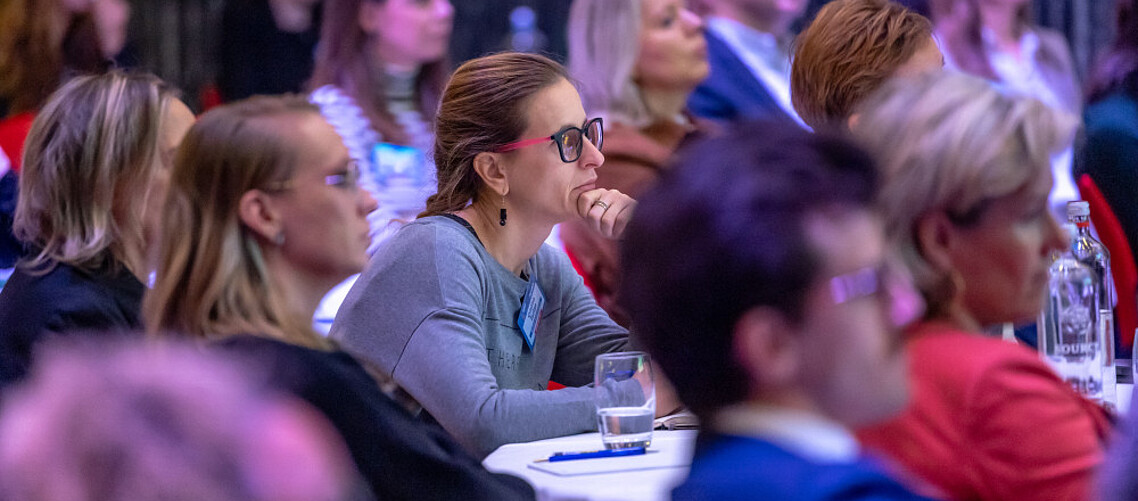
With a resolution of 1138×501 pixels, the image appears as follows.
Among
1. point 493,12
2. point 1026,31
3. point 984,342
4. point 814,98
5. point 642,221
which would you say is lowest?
point 1026,31

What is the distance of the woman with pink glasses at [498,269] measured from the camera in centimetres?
217

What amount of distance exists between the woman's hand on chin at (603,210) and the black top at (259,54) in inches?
80.8

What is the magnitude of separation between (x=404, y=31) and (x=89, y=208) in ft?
6.72

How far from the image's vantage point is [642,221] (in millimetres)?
1071

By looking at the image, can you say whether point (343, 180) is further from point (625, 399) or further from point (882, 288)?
point (882, 288)

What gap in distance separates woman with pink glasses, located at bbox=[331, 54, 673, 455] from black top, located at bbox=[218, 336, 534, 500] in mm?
381

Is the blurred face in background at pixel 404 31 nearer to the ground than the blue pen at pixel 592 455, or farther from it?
nearer to the ground

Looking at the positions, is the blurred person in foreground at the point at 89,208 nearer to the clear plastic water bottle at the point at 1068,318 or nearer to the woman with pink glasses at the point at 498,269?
the woman with pink glasses at the point at 498,269

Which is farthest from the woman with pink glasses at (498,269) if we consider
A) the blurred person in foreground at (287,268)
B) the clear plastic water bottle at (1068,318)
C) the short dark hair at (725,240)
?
the short dark hair at (725,240)

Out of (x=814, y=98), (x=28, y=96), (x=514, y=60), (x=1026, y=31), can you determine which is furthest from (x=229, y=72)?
(x=1026, y=31)

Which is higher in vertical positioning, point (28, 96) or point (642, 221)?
point (642, 221)

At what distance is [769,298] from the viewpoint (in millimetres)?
1019

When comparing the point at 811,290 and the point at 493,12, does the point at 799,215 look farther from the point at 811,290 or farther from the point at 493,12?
the point at 493,12

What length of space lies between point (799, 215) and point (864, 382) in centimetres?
16
